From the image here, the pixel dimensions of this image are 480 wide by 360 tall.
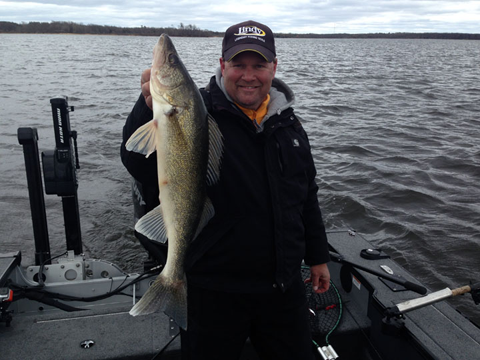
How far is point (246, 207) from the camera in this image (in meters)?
2.41

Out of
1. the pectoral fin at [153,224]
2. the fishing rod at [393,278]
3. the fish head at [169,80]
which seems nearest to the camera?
the fish head at [169,80]

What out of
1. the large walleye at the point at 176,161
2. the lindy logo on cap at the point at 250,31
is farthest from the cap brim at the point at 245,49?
the large walleye at the point at 176,161

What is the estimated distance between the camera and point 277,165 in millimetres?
2508

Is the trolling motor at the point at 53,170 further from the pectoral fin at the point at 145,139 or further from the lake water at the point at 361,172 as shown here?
the lake water at the point at 361,172

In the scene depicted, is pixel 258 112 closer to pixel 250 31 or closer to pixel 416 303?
pixel 250 31

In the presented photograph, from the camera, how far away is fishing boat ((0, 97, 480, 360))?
2.95 metres

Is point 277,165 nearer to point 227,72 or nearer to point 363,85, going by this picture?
point 227,72

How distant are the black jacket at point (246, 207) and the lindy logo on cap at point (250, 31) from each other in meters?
0.38

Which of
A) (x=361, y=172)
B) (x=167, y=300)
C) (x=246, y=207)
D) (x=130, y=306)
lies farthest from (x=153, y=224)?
(x=361, y=172)

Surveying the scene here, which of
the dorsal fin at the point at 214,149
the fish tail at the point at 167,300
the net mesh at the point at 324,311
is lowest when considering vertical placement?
the net mesh at the point at 324,311

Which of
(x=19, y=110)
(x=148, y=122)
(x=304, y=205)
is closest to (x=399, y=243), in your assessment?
(x=304, y=205)

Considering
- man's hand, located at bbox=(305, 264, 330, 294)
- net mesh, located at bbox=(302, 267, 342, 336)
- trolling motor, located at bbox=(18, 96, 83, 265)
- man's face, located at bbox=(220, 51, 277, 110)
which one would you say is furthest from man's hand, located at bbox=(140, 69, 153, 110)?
net mesh, located at bbox=(302, 267, 342, 336)

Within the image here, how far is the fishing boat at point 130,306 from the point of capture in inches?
116

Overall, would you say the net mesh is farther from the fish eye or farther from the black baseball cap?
the fish eye
